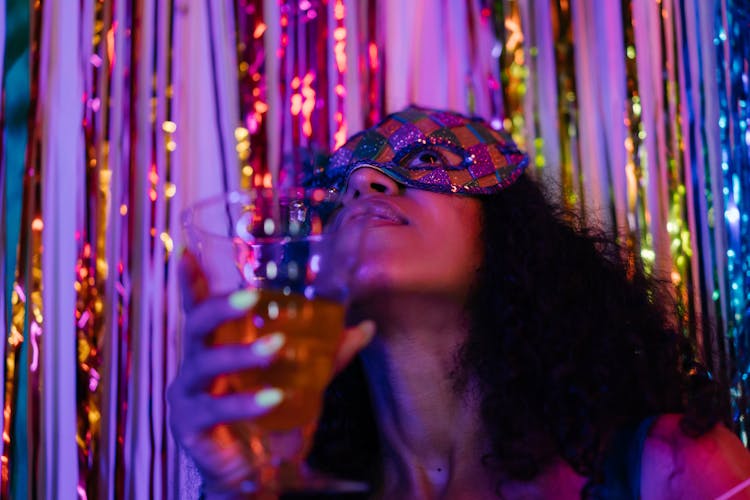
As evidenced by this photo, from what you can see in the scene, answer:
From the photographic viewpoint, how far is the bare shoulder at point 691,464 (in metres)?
0.90

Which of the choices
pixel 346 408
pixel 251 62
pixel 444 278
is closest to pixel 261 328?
pixel 444 278

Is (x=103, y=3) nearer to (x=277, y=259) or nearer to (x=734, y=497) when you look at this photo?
(x=277, y=259)

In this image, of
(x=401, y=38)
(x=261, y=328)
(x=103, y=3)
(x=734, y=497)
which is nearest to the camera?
(x=261, y=328)

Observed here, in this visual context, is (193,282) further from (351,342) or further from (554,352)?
(554,352)

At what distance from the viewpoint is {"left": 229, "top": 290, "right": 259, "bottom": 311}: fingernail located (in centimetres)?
60

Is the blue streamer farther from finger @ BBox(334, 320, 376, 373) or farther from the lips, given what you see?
finger @ BBox(334, 320, 376, 373)

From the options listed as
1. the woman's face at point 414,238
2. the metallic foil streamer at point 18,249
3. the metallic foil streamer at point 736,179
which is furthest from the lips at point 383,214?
the metallic foil streamer at point 736,179

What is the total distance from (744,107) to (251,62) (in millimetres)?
937

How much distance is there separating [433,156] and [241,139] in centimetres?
49

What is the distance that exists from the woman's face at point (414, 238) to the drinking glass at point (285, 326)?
0.37 meters

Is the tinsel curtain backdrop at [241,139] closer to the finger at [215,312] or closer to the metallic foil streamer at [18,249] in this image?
the metallic foil streamer at [18,249]

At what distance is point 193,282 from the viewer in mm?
625

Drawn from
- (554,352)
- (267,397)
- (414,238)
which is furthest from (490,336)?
(267,397)

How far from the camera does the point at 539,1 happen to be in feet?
5.42
